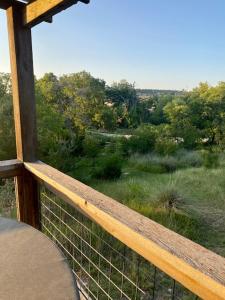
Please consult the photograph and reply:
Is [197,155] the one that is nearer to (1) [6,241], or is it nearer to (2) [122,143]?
(2) [122,143]

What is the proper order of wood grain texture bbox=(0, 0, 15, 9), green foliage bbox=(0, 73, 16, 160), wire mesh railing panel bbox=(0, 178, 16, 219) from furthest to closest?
green foliage bbox=(0, 73, 16, 160)
wire mesh railing panel bbox=(0, 178, 16, 219)
wood grain texture bbox=(0, 0, 15, 9)

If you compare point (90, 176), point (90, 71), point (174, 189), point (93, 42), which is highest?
point (93, 42)

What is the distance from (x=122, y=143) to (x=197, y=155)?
3.27 m

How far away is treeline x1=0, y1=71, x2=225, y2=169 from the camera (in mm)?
8633

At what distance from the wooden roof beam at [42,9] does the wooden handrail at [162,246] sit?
847 millimetres

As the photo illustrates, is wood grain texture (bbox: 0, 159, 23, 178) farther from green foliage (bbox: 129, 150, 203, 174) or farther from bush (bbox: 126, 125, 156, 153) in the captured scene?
bush (bbox: 126, 125, 156, 153)

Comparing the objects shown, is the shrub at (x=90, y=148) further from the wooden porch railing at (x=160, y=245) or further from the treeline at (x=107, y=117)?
the wooden porch railing at (x=160, y=245)

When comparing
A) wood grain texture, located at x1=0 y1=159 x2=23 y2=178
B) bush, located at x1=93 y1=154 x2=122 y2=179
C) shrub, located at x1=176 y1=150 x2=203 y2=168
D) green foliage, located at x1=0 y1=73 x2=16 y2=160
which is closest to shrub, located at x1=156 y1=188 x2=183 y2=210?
bush, located at x1=93 y1=154 x2=122 y2=179

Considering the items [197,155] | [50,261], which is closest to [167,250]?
[50,261]

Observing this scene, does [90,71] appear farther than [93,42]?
Yes

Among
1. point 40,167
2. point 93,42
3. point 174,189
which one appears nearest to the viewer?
point 40,167

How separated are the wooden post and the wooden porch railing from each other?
630 mm

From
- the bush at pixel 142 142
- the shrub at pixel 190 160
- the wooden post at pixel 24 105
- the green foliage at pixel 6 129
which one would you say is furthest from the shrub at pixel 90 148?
the wooden post at pixel 24 105

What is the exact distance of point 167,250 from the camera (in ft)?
2.52
